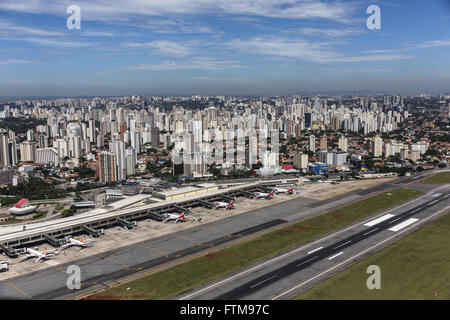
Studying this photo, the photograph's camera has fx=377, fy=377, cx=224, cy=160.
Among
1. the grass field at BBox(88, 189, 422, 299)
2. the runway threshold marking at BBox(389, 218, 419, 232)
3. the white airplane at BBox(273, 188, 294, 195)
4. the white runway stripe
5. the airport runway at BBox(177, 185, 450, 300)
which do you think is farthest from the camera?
the white airplane at BBox(273, 188, 294, 195)

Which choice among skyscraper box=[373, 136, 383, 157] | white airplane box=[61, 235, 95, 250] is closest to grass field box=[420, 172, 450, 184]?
skyscraper box=[373, 136, 383, 157]

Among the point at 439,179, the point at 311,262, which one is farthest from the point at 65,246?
the point at 439,179

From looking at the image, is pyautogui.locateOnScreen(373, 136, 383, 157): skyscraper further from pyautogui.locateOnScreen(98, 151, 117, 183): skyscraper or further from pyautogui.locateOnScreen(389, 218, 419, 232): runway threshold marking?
pyautogui.locateOnScreen(98, 151, 117, 183): skyscraper

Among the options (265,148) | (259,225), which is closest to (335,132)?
(265,148)

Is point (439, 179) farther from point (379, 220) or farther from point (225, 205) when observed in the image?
point (225, 205)

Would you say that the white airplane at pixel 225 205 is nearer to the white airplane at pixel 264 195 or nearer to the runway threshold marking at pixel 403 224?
the white airplane at pixel 264 195

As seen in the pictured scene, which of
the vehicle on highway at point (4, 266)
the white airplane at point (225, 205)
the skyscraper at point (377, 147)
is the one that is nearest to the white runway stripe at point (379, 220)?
the white airplane at point (225, 205)
